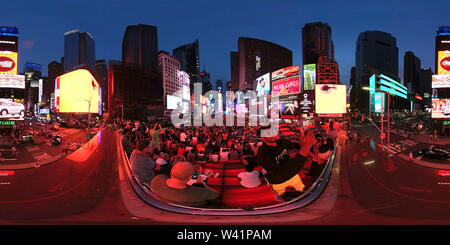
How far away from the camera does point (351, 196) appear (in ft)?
18.3

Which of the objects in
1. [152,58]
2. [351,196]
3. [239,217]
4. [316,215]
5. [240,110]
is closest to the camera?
[239,217]

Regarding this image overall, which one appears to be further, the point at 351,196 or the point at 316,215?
the point at 351,196

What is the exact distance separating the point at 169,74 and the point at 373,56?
110m

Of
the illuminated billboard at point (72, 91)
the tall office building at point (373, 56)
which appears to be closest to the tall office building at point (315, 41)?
the tall office building at point (373, 56)

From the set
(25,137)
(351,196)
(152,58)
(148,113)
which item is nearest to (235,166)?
(351,196)

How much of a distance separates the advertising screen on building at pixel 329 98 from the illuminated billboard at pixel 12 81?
37.7m

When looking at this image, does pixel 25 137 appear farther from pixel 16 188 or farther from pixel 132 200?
pixel 132 200

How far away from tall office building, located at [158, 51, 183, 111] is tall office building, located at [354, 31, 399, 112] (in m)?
95.7

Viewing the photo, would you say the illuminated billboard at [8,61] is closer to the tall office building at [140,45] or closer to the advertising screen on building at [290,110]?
the advertising screen on building at [290,110]

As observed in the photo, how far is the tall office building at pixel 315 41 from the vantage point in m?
161

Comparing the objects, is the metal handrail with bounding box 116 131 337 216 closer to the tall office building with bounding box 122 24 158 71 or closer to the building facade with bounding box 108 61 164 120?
the building facade with bounding box 108 61 164 120

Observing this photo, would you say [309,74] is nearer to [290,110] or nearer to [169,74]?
[290,110]
